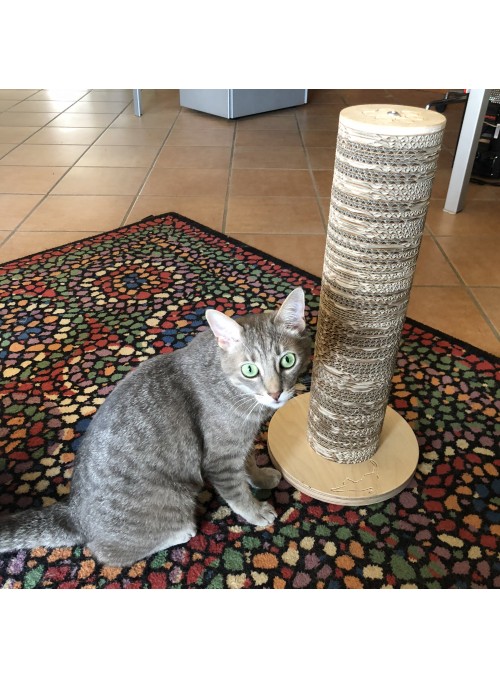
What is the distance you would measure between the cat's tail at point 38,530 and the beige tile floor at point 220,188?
133 cm

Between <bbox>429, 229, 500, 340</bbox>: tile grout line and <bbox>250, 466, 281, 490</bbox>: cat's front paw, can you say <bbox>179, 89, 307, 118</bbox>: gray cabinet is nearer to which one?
<bbox>429, 229, 500, 340</bbox>: tile grout line

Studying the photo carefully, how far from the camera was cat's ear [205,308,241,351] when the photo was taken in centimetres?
102

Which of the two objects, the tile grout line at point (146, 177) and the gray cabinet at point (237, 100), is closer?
the tile grout line at point (146, 177)

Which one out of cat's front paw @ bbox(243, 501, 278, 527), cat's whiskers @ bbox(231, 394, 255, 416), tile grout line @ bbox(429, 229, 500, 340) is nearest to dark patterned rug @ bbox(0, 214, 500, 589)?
cat's front paw @ bbox(243, 501, 278, 527)

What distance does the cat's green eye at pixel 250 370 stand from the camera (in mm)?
1044

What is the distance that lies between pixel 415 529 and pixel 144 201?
211 cm

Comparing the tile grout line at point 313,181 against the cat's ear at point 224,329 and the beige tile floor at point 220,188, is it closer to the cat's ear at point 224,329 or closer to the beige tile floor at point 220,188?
the beige tile floor at point 220,188

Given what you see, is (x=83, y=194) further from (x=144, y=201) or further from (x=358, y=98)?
(x=358, y=98)

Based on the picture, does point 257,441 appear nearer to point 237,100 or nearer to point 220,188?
point 220,188

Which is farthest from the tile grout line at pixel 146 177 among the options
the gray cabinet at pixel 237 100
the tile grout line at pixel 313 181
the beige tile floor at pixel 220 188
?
Result: the tile grout line at pixel 313 181

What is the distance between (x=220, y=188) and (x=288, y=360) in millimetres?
2000

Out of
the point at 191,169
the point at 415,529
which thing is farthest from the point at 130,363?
the point at 191,169

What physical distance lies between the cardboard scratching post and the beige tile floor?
693 mm

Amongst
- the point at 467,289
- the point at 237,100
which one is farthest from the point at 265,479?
the point at 237,100
